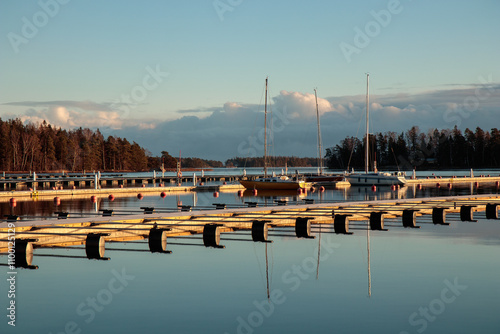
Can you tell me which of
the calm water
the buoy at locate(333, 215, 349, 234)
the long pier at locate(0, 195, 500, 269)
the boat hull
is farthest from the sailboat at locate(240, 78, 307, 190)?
the buoy at locate(333, 215, 349, 234)

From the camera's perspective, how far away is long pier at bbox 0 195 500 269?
20000 millimetres

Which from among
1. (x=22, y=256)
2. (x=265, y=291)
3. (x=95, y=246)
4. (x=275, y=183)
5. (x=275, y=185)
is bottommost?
(x=265, y=291)

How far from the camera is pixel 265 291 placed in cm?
1772

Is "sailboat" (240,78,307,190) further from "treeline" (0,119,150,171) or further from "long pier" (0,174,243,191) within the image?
"treeline" (0,119,150,171)

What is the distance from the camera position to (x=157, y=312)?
50.3 feet

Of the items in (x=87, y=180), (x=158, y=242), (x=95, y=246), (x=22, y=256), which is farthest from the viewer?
(x=87, y=180)

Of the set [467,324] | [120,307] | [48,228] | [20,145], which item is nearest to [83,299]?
[120,307]

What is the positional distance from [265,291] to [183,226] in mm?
7050

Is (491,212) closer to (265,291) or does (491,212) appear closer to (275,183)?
(265,291)

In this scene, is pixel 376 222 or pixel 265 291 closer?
pixel 265 291

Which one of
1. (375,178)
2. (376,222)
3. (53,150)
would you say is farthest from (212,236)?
(53,150)

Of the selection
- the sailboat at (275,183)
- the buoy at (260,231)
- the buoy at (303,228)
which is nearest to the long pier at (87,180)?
the sailboat at (275,183)

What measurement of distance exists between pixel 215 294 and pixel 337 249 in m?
8.97

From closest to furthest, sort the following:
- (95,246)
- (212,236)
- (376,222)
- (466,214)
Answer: (95,246)
(212,236)
(376,222)
(466,214)
